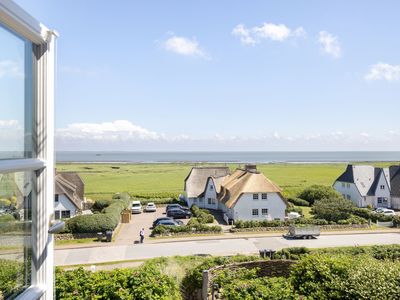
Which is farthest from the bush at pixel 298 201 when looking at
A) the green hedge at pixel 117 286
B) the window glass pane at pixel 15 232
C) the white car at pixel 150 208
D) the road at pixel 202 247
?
the window glass pane at pixel 15 232

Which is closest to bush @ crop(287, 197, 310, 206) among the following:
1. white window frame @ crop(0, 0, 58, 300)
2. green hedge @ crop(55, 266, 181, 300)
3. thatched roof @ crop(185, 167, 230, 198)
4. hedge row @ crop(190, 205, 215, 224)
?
thatched roof @ crop(185, 167, 230, 198)

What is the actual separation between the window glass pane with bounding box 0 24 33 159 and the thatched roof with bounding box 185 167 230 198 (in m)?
41.9

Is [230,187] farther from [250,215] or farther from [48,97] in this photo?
[48,97]

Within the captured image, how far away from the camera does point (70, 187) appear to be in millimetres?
41281

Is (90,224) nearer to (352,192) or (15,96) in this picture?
(15,96)

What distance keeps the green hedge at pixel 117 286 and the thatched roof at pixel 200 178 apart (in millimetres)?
35428

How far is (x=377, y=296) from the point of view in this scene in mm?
8938

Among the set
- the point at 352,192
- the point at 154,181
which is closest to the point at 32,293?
the point at 352,192

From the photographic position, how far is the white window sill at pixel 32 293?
353 cm

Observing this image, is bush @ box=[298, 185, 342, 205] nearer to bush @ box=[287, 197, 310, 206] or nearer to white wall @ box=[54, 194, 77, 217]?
bush @ box=[287, 197, 310, 206]

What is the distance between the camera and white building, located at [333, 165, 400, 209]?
47.2 m

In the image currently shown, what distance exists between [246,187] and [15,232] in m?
35.2

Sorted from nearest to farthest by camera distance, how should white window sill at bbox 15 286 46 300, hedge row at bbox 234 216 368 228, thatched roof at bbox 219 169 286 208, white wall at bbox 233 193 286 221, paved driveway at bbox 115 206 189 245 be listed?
1. white window sill at bbox 15 286 46 300
2. paved driveway at bbox 115 206 189 245
3. hedge row at bbox 234 216 368 228
4. white wall at bbox 233 193 286 221
5. thatched roof at bbox 219 169 286 208

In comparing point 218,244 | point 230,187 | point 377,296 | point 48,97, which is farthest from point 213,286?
point 230,187
